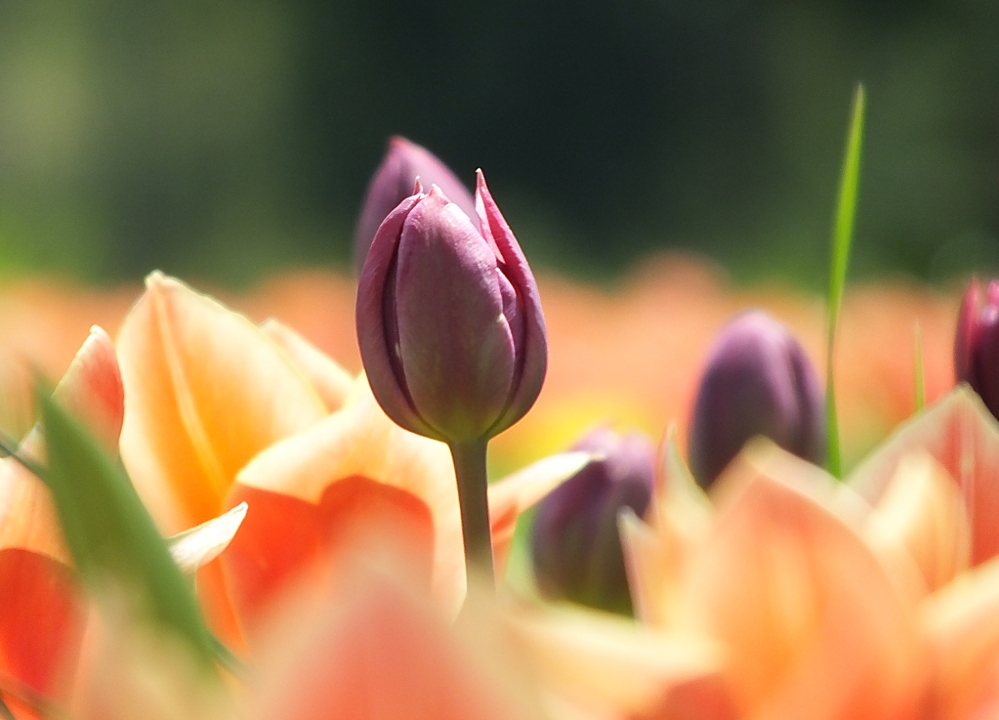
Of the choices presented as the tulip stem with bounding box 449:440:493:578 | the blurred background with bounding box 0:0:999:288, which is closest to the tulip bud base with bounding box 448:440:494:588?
the tulip stem with bounding box 449:440:493:578

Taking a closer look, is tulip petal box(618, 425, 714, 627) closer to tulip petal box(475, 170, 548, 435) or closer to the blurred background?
tulip petal box(475, 170, 548, 435)

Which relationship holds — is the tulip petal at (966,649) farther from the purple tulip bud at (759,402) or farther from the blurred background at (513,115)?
the blurred background at (513,115)

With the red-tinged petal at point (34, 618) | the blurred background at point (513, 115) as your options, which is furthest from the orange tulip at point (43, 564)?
the blurred background at point (513, 115)

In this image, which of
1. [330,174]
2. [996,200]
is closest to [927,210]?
[996,200]

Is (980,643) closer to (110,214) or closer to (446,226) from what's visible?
(446,226)

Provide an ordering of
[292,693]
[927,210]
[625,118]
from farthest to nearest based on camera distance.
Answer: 1. [625,118]
2. [927,210]
3. [292,693]

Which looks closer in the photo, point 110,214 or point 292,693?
point 292,693

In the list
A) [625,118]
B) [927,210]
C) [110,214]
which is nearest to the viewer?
[927,210]

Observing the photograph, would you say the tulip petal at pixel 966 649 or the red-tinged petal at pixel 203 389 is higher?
the red-tinged petal at pixel 203 389
